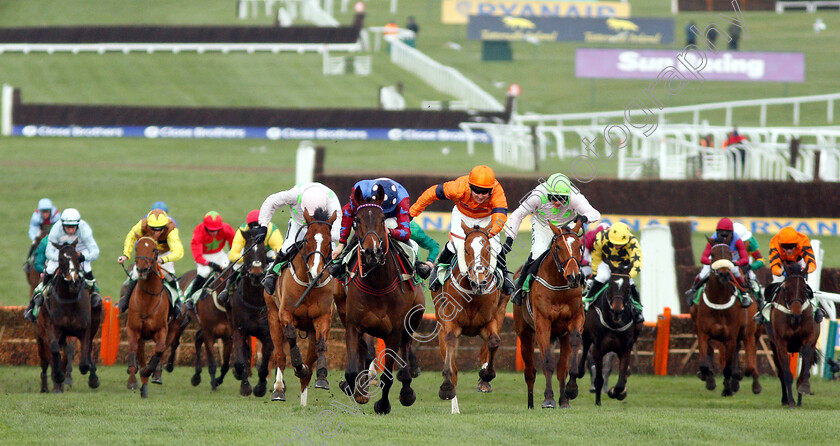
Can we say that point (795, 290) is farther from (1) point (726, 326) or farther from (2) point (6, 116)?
(2) point (6, 116)

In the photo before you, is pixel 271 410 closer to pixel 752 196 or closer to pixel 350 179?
pixel 350 179

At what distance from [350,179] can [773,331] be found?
9750 millimetres

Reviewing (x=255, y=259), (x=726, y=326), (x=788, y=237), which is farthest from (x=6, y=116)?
(x=788, y=237)

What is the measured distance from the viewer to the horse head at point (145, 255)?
37.8ft

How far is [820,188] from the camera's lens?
20.3 m

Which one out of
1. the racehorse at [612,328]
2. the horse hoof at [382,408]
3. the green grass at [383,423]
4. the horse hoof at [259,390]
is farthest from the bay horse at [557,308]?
the horse hoof at [259,390]

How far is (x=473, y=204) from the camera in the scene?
994 centimetres

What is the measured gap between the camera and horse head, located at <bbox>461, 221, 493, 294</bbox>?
373 inches

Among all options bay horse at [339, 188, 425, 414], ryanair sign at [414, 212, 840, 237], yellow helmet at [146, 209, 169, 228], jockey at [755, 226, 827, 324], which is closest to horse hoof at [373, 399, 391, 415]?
bay horse at [339, 188, 425, 414]

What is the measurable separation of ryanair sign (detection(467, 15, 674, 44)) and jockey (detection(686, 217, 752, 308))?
2843 cm

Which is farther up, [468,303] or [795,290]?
[795,290]

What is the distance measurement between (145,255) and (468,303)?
3520mm

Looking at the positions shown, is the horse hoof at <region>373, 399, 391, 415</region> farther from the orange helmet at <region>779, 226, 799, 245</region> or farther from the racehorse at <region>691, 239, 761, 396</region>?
the orange helmet at <region>779, 226, 799, 245</region>

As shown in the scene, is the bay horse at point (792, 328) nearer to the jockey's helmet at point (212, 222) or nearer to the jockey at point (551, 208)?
the jockey at point (551, 208)
